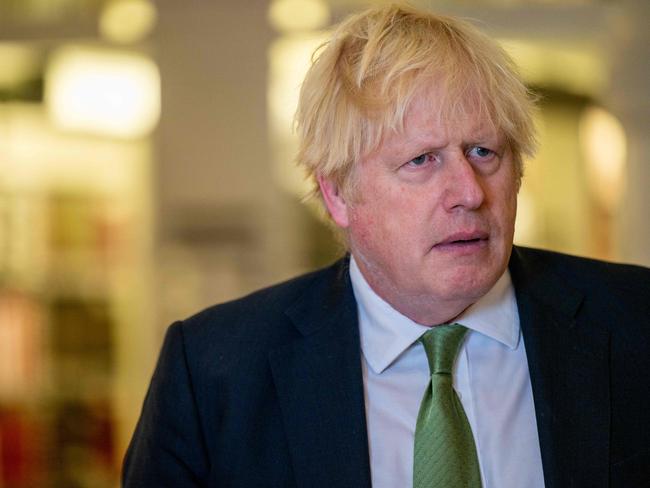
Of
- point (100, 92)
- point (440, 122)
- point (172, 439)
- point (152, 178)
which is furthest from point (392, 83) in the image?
point (100, 92)

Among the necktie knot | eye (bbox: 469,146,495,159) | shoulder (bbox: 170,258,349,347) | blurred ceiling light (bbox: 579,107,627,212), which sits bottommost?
the necktie knot

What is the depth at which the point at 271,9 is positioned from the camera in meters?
4.22

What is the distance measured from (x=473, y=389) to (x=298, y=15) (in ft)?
9.11

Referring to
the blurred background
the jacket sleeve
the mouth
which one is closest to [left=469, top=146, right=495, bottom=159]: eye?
the mouth

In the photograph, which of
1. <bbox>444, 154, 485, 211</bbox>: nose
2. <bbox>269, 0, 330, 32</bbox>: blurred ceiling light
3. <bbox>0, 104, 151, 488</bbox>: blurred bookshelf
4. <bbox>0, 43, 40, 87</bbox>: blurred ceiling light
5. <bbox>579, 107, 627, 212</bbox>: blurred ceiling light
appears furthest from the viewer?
<bbox>579, 107, 627, 212</bbox>: blurred ceiling light

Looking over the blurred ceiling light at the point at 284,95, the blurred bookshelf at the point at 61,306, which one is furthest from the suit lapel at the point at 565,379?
the blurred bookshelf at the point at 61,306

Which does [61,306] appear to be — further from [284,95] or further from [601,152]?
[601,152]

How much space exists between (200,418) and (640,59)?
1.84 meters

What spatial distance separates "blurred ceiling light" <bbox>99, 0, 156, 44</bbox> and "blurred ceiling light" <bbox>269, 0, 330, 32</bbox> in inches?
19.9

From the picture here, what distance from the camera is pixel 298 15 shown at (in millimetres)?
4195

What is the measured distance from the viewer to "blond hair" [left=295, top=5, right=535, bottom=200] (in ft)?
5.32

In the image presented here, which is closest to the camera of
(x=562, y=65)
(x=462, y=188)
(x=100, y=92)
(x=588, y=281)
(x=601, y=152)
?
(x=462, y=188)

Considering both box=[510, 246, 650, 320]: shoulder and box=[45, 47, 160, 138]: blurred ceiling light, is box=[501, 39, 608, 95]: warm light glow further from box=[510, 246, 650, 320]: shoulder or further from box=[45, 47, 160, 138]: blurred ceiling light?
box=[510, 246, 650, 320]: shoulder

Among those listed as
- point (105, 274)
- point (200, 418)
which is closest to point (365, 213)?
point (200, 418)
